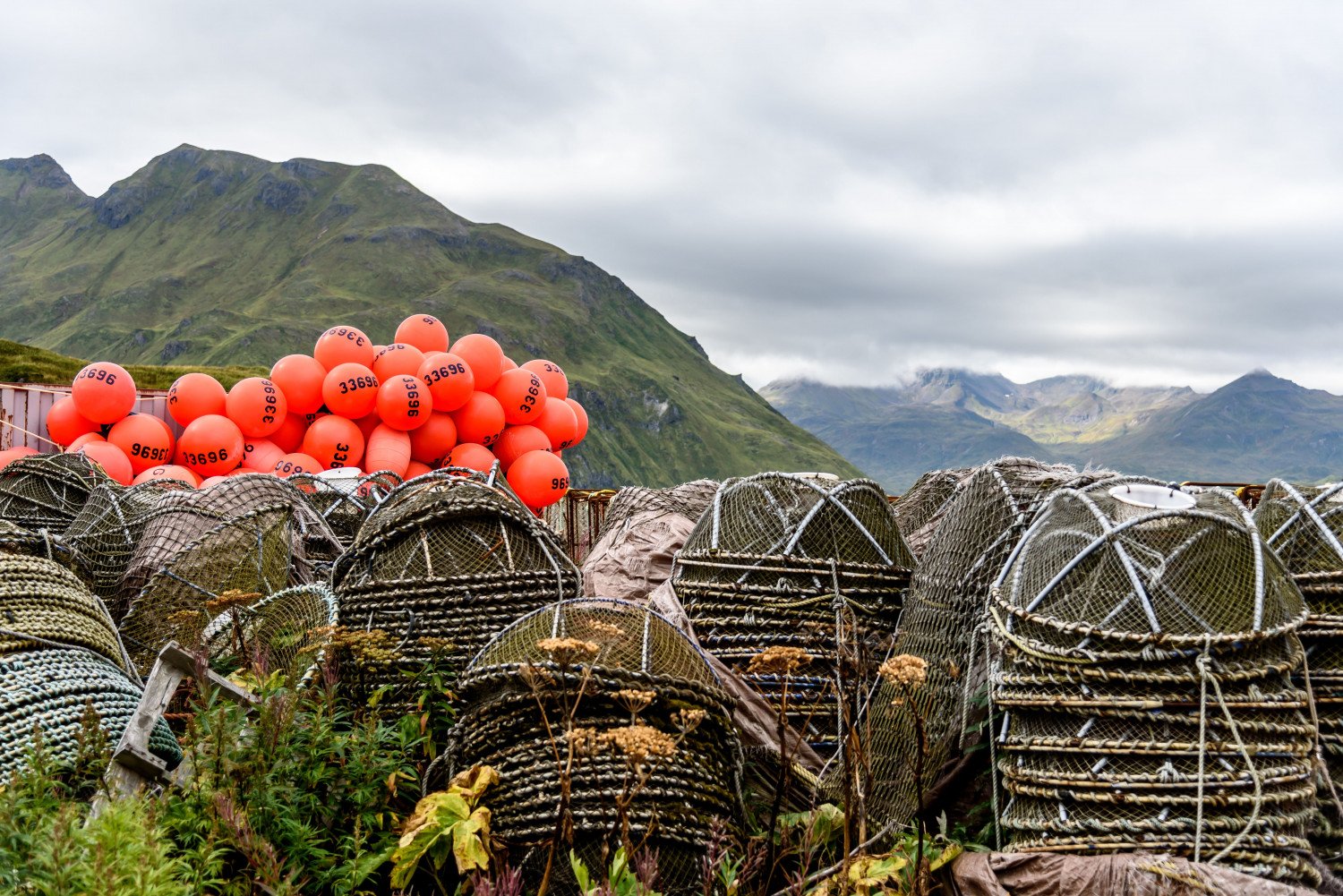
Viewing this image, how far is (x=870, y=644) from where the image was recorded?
456cm

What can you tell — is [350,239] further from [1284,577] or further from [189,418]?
[1284,577]

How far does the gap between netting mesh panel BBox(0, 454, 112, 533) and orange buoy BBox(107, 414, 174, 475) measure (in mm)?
6479

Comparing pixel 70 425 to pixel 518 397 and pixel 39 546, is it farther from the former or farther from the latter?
pixel 39 546

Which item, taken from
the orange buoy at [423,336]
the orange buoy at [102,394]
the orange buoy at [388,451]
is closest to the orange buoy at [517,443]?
the orange buoy at [388,451]

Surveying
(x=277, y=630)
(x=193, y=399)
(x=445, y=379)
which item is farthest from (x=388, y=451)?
(x=277, y=630)

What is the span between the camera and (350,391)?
531 inches

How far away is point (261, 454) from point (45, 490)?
6.85 meters

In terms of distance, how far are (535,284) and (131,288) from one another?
68.1m

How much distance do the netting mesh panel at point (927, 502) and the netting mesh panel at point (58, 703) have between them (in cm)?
428

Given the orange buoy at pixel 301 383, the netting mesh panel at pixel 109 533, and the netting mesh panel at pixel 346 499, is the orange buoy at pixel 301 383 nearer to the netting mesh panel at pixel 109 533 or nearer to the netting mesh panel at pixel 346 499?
the netting mesh panel at pixel 346 499

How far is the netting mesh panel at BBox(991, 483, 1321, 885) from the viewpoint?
3.06m

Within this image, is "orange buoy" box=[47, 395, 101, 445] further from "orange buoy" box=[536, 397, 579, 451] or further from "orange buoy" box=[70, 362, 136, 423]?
"orange buoy" box=[536, 397, 579, 451]

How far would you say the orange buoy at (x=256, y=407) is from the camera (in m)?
13.4

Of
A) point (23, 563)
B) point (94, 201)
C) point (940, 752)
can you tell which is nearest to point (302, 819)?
point (23, 563)
